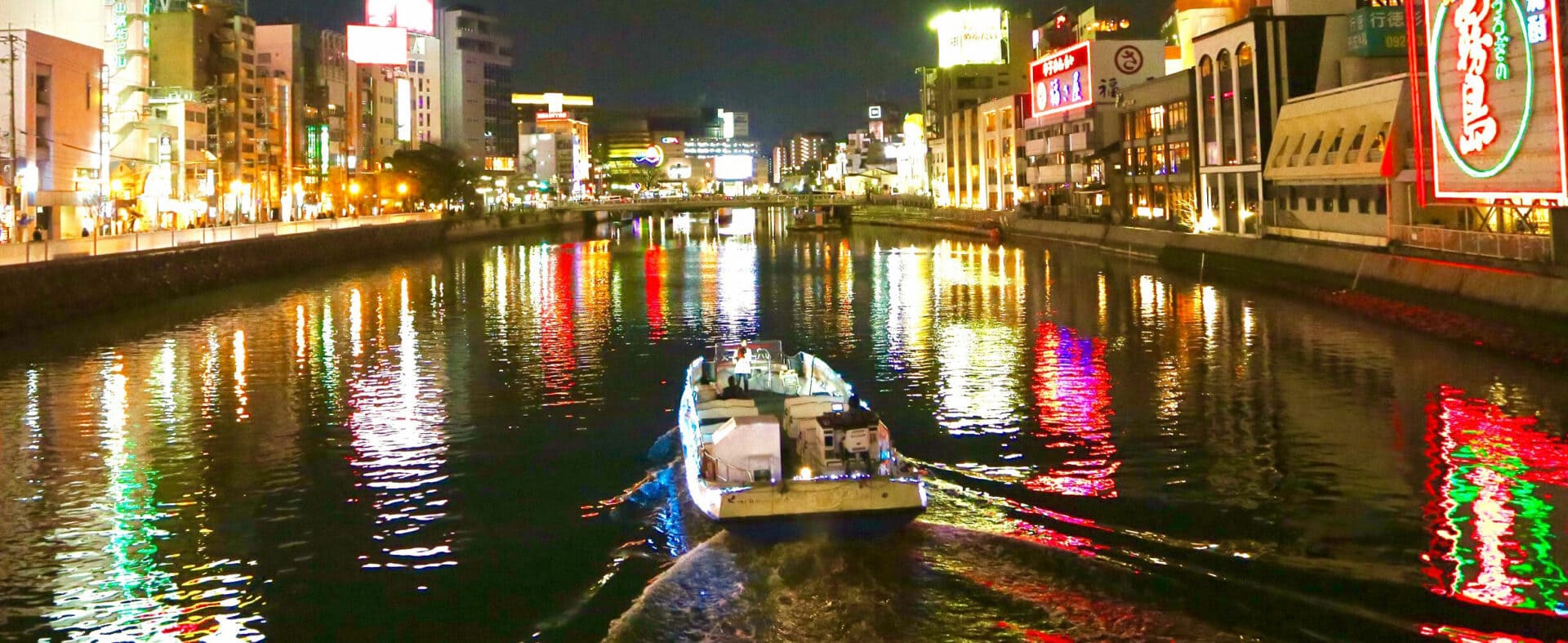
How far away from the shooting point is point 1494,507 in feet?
56.7

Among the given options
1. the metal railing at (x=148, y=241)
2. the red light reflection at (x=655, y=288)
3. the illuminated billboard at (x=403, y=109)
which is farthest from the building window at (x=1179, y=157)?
the illuminated billboard at (x=403, y=109)

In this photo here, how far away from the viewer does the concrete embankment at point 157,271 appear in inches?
1580

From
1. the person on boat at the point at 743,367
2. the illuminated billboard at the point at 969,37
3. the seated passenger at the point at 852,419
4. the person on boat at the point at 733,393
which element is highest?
the illuminated billboard at the point at 969,37

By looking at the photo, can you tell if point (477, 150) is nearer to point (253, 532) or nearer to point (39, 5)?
point (39, 5)

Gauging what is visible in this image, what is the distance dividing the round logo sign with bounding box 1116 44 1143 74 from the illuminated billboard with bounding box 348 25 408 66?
5268 cm

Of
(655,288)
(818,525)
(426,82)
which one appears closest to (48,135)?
(655,288)

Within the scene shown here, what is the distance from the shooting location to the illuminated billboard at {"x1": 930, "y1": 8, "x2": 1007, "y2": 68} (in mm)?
142312

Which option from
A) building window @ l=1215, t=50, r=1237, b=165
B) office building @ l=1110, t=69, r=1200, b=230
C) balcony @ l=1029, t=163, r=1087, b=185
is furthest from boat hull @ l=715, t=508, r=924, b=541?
balcony @ l=1029, t=163, r=1087, b=185

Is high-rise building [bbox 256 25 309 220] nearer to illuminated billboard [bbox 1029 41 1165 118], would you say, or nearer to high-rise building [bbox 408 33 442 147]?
illuminated billboard [bbox 1029 41 1165 118]

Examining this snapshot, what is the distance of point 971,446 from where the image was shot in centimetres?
2227

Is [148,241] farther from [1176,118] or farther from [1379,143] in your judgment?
[1176,118]

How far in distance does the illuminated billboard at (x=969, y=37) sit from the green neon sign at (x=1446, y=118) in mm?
106128

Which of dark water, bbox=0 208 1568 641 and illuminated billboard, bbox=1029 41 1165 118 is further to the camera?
illuminated billboard, bbox=1029 41 1165 118

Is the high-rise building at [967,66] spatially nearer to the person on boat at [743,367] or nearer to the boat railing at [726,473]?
the person on boat at [743,367]
